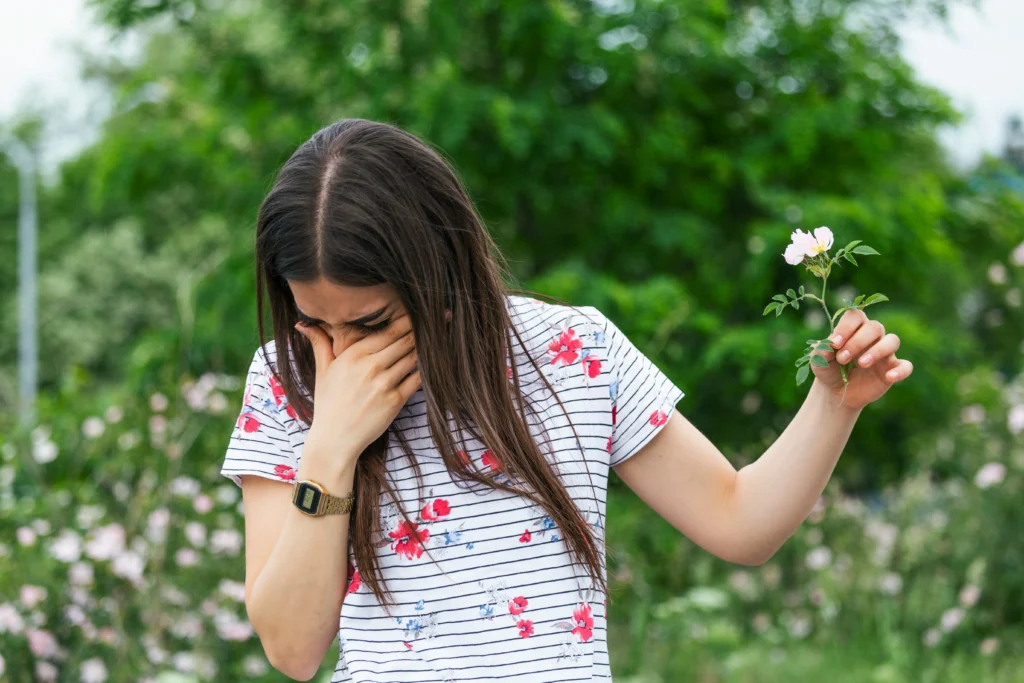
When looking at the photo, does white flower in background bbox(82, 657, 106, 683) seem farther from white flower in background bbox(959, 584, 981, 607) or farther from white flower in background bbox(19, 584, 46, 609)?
white flower in background bbox(959, 584, 981, 607)

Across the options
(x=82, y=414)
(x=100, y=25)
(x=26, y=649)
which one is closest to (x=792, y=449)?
(x=26, y=649)

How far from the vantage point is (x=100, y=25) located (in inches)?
200

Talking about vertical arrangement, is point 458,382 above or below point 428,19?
above

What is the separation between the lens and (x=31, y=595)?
3.05m

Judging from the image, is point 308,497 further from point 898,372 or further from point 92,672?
point 92,672

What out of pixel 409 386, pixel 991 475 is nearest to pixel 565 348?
pixel 409 386

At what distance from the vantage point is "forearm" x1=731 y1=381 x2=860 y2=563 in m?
1.45

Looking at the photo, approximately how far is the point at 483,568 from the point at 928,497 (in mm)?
3938

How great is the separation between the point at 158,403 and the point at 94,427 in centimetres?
31

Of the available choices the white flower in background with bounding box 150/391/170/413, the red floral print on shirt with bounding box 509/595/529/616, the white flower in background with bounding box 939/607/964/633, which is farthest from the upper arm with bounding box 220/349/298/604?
the white flower in background with bounding box 939/607/964/633

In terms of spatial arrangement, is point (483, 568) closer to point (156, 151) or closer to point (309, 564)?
point (309, 564)

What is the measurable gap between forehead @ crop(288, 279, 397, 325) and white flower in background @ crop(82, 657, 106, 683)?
2.05 meters

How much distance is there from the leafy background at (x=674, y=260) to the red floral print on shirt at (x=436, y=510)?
233cm

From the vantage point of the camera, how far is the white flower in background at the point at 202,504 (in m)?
3.69
